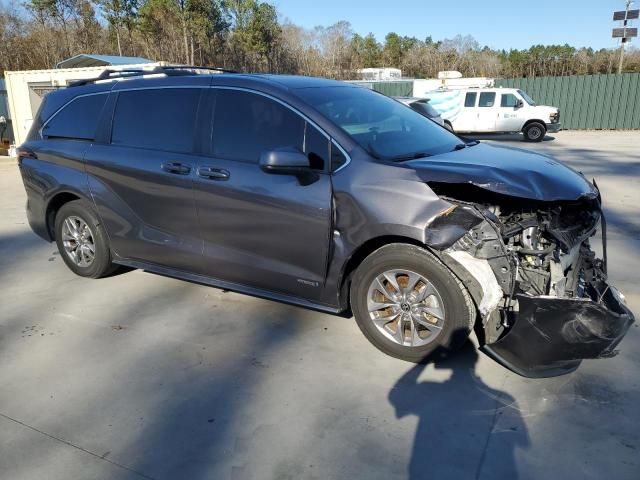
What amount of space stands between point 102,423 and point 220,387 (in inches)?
27.6

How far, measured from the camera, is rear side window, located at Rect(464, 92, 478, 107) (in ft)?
67.8

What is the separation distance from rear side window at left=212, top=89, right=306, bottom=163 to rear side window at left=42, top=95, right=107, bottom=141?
4.80ft

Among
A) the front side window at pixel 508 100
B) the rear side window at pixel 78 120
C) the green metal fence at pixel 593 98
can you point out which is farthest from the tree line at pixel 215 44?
the rear side window at pixel 78 120

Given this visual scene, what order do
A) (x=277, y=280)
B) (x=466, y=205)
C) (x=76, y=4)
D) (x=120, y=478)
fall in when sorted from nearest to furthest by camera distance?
(x=120, y=478) → (x=466, y=205) → (x=277, y=280) → (x=76, y=4)

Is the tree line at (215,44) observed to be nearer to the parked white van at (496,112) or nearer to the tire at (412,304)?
the parked white van at (496,112)

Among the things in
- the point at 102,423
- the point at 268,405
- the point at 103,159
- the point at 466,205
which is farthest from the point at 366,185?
the point at 103,159

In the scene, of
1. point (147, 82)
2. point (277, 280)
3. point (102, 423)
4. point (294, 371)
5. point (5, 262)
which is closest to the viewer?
point (102, 423)

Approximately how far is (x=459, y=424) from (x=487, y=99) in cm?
1952

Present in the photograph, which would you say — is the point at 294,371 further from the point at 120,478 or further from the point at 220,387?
the point at 120,478

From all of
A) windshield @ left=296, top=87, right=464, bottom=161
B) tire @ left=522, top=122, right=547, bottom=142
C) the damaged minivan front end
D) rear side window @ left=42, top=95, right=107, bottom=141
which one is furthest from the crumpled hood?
tire @ left=522, top=122, right=547, bottom=142

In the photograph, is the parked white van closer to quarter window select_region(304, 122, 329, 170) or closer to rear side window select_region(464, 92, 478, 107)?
rear side window select_region(464, 92, 478, 107)

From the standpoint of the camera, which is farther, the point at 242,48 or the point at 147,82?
the point at 242,48

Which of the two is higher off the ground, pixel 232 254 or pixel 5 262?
pixel 232 254

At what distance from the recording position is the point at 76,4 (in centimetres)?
3603
